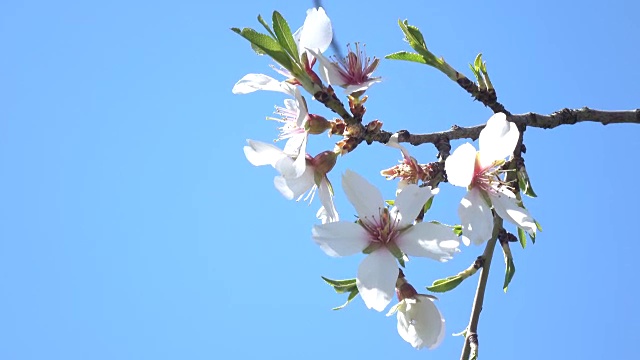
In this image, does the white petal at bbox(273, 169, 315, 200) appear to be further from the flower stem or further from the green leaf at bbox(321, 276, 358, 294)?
the flower stem

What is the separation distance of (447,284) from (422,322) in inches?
4.8

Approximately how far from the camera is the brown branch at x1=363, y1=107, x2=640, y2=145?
7.02 feet

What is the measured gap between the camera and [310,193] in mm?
2205

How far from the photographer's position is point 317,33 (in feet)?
6.62

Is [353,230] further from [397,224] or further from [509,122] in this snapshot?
[509,122]

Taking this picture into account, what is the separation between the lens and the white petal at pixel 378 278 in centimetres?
191

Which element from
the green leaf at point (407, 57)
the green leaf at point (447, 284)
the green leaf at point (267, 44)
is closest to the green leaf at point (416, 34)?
the green leaf at point (407, 57)

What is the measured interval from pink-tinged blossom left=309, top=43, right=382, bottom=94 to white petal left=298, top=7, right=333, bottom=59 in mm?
21

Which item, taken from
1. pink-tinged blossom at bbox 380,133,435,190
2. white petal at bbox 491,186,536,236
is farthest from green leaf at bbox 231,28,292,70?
white petal at bbox 491,186,536,236

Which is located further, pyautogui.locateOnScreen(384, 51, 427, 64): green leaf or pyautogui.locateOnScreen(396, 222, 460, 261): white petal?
pyautogui.locateOnScreen(384, 51, 427, 64): green leaf

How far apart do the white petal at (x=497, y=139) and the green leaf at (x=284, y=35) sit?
1.56ft

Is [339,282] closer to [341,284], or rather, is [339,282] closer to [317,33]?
[341,284]

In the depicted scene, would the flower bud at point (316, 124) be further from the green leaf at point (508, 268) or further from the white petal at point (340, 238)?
the green leaf at point (508, 268)

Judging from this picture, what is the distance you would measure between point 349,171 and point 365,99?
202 millimetres
